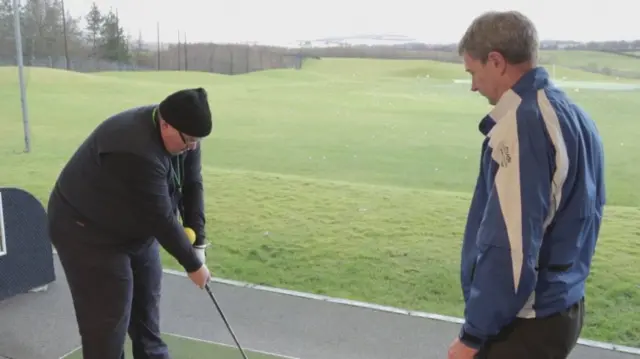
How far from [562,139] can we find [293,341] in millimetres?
1745

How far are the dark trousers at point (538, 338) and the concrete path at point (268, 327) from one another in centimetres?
127

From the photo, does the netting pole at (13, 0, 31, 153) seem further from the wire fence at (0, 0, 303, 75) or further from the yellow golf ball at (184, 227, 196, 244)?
the yellow golf ball at (184, 227, 196, 244)

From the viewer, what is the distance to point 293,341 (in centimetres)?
265

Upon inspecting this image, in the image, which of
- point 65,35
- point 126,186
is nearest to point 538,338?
point 126,186

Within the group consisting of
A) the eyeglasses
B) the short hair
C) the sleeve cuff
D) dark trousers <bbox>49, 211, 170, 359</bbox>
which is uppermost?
the short hair

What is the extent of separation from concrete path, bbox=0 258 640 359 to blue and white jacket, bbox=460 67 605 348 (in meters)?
1.36

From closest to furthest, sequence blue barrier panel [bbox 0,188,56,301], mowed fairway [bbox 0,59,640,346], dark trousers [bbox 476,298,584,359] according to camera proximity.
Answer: dark trousers [bbox 476,298,584,359]
blue barrier panel [bbox 0,188,56,301]
mowed fairway [bbox 0,59,640,346]

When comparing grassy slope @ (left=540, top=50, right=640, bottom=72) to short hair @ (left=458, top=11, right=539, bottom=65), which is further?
grassy slope @ (left=540, top=50, right=640, bottom=72)

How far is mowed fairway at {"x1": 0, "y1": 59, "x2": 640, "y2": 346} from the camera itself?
333cm

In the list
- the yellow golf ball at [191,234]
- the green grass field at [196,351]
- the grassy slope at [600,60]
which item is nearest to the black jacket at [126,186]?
the yellow golf ball at [191,234]

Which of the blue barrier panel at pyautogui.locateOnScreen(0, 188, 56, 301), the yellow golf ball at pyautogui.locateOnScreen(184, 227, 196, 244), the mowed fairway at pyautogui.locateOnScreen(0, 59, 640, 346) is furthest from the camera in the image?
the mowed fairway at pyautogui.locateOnScreen(0, 59, 640, 346)

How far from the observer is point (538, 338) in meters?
1.26

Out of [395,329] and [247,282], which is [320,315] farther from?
[247,282]

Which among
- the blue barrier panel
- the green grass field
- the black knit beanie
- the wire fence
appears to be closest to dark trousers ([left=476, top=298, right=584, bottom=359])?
the black knit beanie
